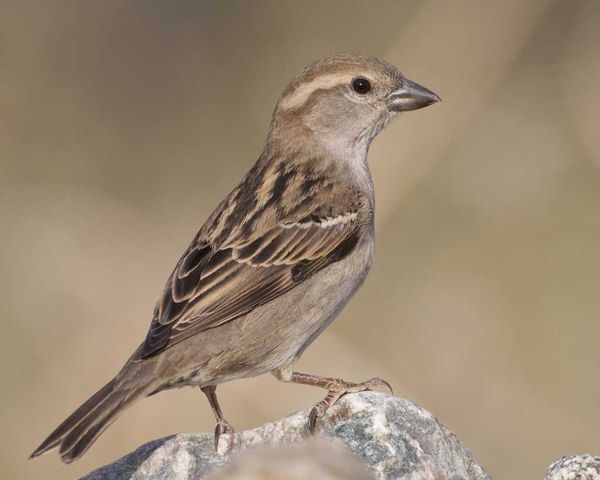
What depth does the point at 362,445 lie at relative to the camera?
546cm

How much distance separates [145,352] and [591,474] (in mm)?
2058

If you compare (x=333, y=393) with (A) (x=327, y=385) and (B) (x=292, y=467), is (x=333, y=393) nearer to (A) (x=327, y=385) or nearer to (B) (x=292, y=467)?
(A) (x=327, y=385)

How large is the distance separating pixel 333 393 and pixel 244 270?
0.77m

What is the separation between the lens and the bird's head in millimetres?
7602

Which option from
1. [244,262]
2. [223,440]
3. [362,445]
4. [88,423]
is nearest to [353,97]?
[244,262]

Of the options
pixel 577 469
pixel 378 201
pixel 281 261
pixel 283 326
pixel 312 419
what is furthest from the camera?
pixel 378 201

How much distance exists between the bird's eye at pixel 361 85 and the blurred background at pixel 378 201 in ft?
6.89

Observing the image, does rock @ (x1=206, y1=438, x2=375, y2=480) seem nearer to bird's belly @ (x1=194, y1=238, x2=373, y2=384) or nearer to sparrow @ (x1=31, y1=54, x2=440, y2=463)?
sparrow @ (x1=31, y1=54, x2=440, y2=463)

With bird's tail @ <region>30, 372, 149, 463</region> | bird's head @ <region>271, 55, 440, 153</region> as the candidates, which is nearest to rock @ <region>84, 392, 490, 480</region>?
bird's tail @ <region>30, 372, 149, 463</region>

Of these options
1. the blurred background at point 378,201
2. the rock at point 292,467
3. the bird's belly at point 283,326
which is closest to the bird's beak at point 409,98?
the bird's belly at point 283,326

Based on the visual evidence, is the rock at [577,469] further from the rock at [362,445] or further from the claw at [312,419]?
the claw at [312,419]

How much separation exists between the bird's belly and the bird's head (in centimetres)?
96

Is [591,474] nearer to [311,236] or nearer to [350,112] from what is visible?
[311,236]

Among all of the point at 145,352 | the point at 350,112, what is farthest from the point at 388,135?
the point at 145,352
